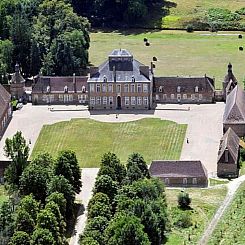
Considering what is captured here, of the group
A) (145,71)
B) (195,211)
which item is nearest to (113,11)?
(145,71)

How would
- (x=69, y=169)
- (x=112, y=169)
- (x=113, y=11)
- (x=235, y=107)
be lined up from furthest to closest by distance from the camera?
(x=113, y=11), (x=235, y=107), (x=112, y=169), (x=69, y=169)

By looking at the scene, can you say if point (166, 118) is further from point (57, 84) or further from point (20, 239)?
point (20, 239)

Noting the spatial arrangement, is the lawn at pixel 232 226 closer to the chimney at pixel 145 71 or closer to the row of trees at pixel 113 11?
the chimney at pixel 145 71

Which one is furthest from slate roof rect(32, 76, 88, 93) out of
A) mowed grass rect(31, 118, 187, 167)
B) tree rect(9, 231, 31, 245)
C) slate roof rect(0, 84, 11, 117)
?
tree rect(9, 231, 31, 245)

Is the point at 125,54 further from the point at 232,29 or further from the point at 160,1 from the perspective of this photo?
the point at 160,1

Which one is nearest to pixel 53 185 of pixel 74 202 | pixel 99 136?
pixel 74 202

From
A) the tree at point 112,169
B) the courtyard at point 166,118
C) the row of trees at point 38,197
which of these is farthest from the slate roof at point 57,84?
the tree at point 112,169
